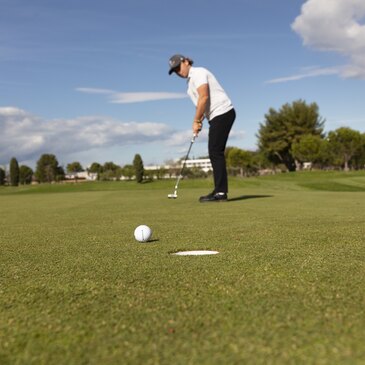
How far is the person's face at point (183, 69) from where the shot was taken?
8.79m

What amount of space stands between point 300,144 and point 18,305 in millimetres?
66695

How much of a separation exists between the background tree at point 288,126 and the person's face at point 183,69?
6481 centimetres

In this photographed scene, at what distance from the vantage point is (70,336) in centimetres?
176

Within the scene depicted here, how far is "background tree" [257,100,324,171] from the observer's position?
2822 inches

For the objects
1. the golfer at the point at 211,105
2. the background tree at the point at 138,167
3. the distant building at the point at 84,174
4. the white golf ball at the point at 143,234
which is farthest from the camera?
the distant building at the point at 84,174

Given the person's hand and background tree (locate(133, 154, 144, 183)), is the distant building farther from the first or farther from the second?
the person's hand

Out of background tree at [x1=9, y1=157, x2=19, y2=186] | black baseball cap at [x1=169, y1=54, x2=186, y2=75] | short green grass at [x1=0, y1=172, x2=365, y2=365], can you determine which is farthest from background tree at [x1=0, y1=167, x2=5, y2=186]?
short green grass at [x1=0, y1=172, x2=365, y2=365]

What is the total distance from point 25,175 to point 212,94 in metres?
98.2

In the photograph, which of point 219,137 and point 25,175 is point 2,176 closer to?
point 25,175

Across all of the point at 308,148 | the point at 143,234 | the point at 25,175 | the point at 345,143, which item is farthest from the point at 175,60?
the point at 25,175

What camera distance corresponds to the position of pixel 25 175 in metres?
100

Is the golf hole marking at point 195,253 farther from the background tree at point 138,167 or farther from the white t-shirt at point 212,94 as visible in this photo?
the background tree at point 138,167

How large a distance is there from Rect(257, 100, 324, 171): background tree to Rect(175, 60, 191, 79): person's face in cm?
6481

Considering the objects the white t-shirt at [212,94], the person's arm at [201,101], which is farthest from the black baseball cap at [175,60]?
the person's arm at [201,101]
